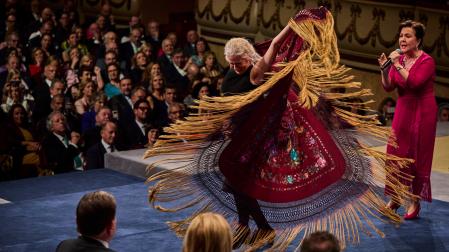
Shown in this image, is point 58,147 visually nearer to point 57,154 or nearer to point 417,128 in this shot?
point 57,154

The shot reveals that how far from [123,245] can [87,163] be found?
85.8 inches

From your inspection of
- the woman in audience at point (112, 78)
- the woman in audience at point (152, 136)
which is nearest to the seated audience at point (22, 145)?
the woman in audience at point (152, 136)

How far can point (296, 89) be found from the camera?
4.36m

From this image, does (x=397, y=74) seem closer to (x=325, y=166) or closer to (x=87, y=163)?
(x=325, y=166)

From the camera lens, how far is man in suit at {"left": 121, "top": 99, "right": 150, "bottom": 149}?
276 inches

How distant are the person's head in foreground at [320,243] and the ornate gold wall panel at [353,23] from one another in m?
6.21

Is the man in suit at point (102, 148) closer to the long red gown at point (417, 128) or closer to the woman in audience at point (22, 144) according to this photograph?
the woman in audience at point (22, 144)

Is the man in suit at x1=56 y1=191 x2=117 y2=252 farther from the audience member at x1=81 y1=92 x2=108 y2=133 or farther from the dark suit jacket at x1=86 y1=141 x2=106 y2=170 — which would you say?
the audience member at x1=81 y1=92 x2=108 y2=133

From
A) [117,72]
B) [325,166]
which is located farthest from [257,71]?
[117,72]

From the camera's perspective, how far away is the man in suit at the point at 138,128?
Answer: 276 inches

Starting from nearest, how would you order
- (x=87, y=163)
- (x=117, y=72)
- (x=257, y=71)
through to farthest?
(x=257, y=71) < (x=87, y=163) < (x=117, y=72)

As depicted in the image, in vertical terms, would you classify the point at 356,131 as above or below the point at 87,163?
above

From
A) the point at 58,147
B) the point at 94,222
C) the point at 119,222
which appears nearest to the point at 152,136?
the point at 58,147

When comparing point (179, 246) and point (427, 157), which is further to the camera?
point (427, 157)
